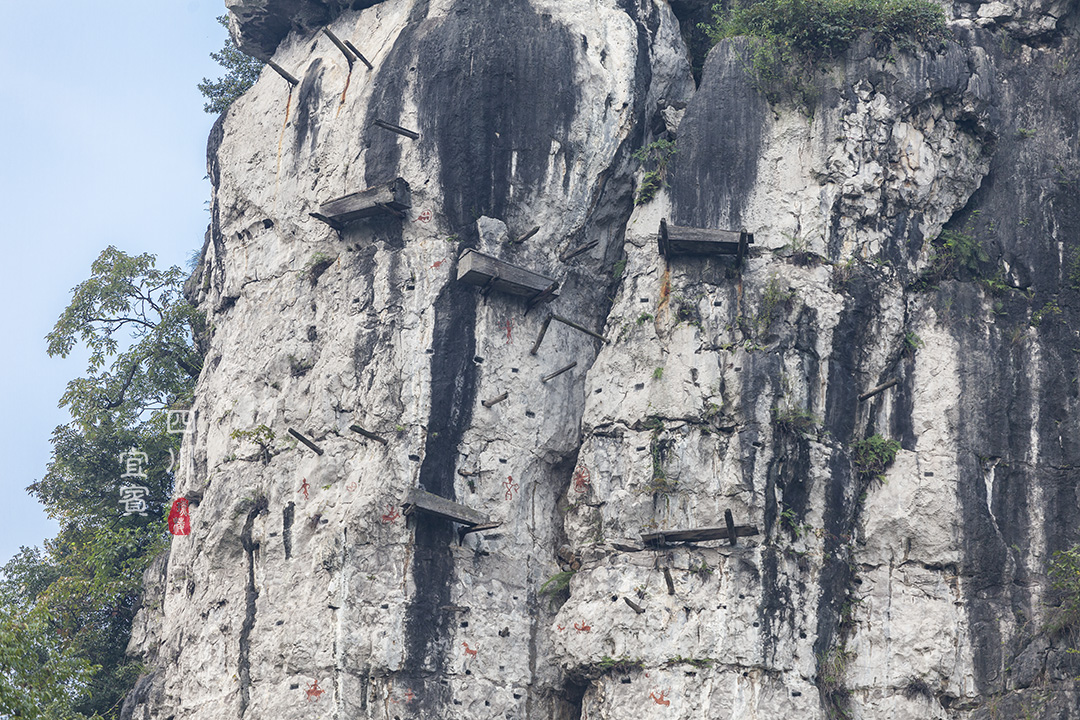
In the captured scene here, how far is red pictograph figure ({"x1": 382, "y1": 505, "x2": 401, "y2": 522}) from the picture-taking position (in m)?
19.7

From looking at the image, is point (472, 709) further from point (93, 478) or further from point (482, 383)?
point (93, 478)

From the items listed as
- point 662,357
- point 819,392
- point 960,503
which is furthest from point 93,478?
point 960,503

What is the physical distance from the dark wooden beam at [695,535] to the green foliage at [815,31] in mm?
6677

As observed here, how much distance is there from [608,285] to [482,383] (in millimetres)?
2787

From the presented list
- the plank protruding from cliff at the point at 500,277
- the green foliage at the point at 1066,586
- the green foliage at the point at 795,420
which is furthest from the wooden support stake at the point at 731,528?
→ the plank protruding from cliff at the point at 500,277

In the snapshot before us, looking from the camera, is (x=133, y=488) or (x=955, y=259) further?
(x=133, y=488)

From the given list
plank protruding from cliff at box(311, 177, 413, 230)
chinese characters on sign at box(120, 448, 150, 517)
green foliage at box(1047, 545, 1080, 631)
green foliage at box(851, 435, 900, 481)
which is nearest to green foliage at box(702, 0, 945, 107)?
green foliage at box(851, 435, 900, 481)

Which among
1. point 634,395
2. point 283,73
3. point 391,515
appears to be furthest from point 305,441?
point 283,73

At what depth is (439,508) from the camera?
1964 centimetres

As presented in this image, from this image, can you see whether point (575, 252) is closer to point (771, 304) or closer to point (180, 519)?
point (771, 304)

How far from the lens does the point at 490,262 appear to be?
816 inches

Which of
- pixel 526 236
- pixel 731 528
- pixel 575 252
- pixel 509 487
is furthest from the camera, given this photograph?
pixel 575 252

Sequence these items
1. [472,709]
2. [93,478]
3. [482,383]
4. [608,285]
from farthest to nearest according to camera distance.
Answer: [93,478], [608,285], [482,383], [472,709]

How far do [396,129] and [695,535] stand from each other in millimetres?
7261
